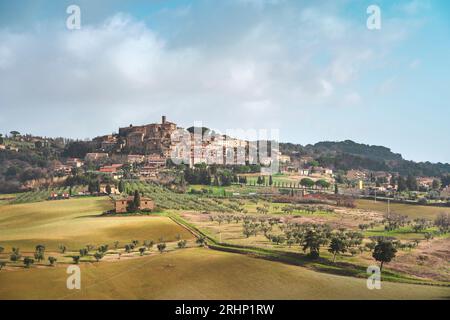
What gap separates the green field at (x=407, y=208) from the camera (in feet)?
220

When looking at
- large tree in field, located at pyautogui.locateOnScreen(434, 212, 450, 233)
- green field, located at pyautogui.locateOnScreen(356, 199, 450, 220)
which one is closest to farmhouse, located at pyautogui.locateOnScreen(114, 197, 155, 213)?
large tree in field, located at pyautogui.locateOnScreen(434, 212, 450, 233)

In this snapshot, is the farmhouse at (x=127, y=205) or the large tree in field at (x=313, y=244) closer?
the large tree in field at (x=313, y=244)

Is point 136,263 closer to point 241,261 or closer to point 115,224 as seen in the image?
point 241,261

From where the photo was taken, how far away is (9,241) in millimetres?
41719

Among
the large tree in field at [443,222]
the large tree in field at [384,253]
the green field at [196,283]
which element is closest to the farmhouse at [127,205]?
the green field at [196,283]

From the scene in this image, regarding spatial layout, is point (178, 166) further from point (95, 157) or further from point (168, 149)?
point (95, 157)

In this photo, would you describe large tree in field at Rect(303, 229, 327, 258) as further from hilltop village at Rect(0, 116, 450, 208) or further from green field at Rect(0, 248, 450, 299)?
hilltop village at Rect(0, 116, 450, 208)

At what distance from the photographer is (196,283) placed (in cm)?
2867

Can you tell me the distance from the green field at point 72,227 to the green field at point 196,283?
946cm

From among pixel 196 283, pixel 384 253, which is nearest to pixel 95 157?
pixel 196 283

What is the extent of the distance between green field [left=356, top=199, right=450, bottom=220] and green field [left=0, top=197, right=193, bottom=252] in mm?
40265

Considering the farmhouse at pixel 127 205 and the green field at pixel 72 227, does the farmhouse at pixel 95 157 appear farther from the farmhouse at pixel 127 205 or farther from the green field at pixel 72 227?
the farmhouse at pixel 127 205

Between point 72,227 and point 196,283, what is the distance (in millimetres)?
24875
